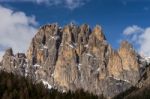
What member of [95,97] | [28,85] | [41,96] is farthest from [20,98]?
[95,97]

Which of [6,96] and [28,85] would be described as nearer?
[6,96]

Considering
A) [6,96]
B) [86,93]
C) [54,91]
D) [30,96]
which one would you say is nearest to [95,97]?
[86,93]

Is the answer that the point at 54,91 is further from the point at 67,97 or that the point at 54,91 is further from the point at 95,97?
the point at 95,97

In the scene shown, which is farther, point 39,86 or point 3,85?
point 39,86

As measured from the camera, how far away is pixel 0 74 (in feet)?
242

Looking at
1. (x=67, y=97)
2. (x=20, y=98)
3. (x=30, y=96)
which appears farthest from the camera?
(x=67, y=97)

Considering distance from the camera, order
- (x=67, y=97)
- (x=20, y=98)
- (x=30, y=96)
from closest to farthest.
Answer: (x=20, y=98), (x=30, y=96), (x=67, y=97)

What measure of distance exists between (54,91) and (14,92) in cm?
996

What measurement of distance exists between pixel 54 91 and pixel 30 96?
6.85 metres

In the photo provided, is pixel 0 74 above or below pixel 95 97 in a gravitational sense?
above

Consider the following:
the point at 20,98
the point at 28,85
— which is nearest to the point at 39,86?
the point at 28,85

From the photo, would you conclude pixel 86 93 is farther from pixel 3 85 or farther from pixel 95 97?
pixel 3 85

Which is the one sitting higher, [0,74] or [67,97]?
[0,74]

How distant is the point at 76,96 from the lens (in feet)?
236
